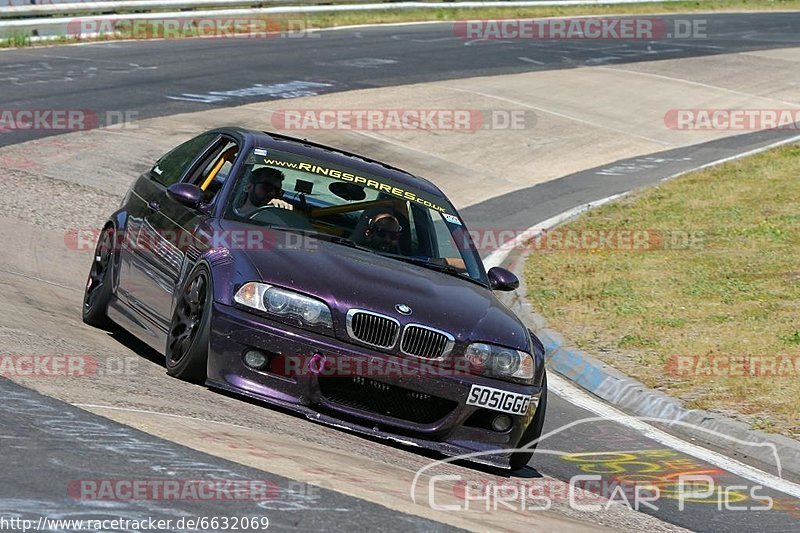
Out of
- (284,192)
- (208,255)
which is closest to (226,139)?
(284,192)

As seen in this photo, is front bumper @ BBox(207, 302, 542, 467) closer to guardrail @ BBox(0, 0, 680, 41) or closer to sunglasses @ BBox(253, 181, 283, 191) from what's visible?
sunglasses @ BBox(253, 181, 283, 191)

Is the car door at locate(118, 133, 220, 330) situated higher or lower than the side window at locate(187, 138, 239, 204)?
Result: lower

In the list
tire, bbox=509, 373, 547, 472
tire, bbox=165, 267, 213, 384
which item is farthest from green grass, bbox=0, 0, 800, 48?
tire, bbox=509, 373, 547, 472

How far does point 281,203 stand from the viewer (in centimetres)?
875

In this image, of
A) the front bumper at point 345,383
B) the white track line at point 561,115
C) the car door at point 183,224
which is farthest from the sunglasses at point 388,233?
the white track line at point 561,115

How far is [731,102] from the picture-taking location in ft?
90.8

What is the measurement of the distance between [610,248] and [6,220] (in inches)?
260

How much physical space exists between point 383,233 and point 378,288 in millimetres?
1100

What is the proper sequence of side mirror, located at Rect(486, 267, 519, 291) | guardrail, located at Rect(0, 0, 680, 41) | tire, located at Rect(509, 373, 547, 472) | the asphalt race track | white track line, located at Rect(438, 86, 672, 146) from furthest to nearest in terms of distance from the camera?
guardrail, located at Rect(0, 0, 680, 41) < white track line, located at Rect(438, 86, 672, 146) < side mirror, located at Rect(486, 267, 519, 291) < tire, located at Rect(509, 373, 547, 472) < the asphalt race track

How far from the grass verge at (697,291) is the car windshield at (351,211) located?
212 cm

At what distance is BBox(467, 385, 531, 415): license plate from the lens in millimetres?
7508

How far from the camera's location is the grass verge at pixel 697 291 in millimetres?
10203

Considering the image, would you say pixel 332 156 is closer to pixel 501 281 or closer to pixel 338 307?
pixel 501 281

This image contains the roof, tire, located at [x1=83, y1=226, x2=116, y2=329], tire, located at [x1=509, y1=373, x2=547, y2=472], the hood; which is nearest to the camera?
the hood
